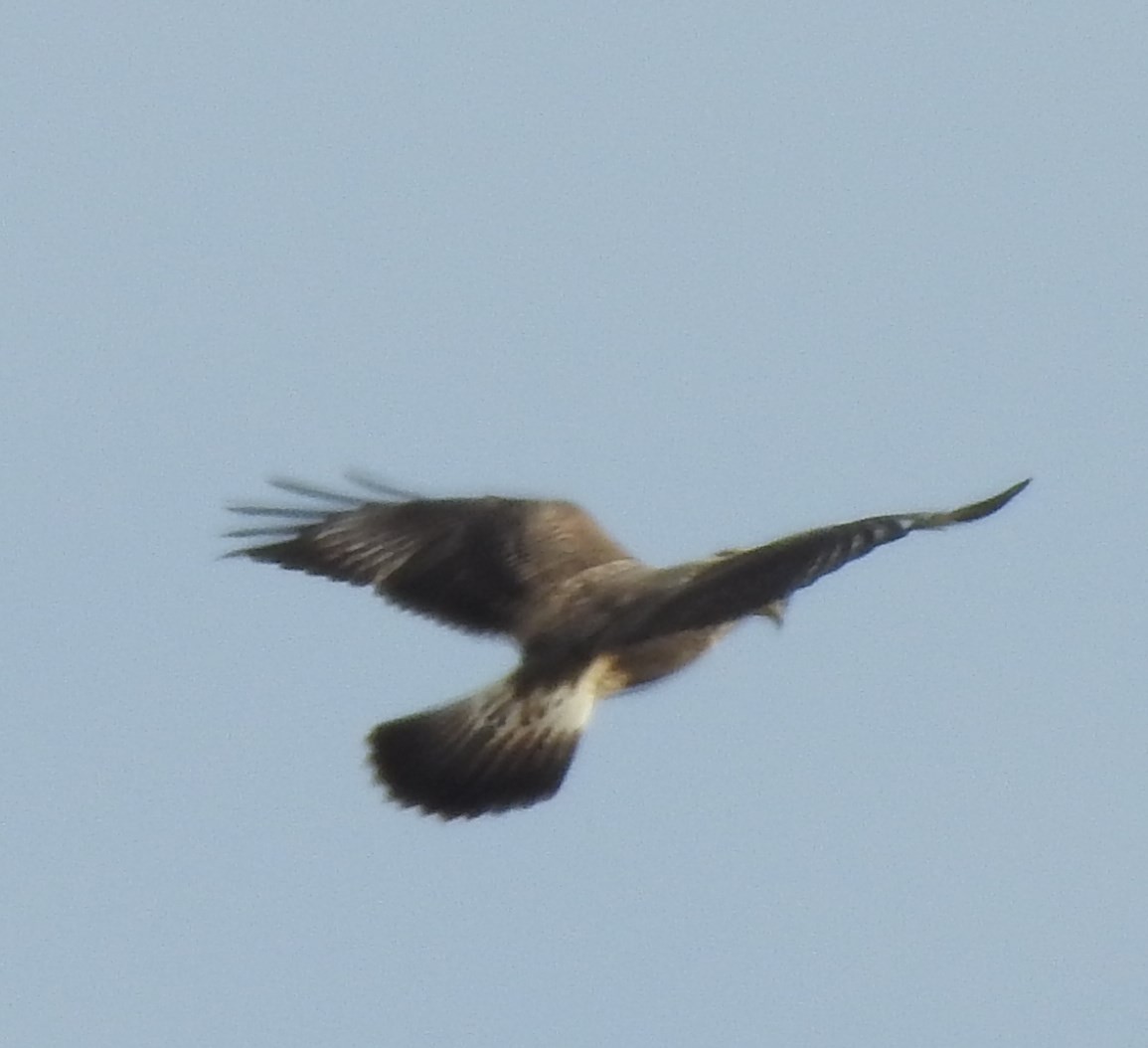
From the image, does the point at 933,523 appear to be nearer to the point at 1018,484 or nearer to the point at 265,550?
the point at 1018,484

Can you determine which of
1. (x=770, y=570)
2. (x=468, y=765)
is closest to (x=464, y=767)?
(x=468, y=765)

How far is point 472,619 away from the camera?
38.9 feet

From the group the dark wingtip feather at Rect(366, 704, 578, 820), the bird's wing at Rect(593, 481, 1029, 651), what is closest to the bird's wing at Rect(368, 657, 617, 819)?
the dark wingtip feather at Rect(366, 704, 578, 820)

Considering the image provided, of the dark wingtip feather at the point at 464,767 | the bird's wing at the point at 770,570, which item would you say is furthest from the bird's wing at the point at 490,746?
the bird's wing at the point at 770,570

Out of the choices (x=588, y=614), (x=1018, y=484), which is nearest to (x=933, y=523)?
(x=1018, y=484)

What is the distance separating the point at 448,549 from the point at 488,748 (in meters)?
0.94

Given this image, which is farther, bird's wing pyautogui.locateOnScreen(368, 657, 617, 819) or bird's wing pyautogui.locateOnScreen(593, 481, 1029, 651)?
bird's wing pyautogui.locateOnScreen(368, 657, 617, 819)

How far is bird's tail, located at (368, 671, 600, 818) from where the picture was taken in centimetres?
1127

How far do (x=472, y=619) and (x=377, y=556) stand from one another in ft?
1.49

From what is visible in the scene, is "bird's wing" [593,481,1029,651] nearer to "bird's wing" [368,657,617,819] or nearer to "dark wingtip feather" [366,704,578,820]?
"bird's wing" [368,657,617,819]

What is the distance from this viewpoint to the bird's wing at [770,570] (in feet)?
33.9

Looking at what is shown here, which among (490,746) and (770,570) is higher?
(770,570)

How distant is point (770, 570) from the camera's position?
10.5 metres

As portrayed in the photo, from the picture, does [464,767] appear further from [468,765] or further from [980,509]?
[980,509]
